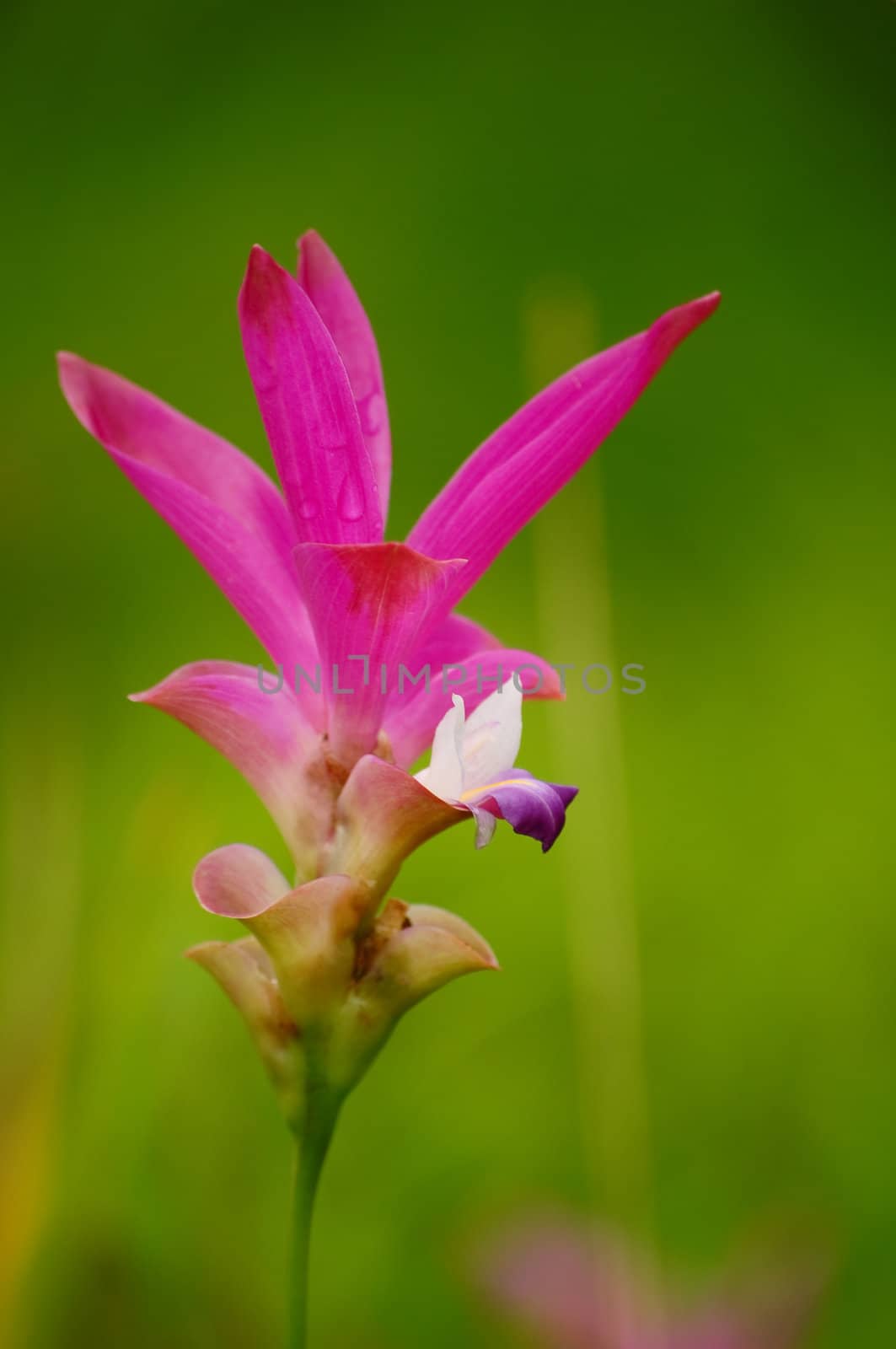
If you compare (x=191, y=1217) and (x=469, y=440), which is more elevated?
(x=469, y=440)

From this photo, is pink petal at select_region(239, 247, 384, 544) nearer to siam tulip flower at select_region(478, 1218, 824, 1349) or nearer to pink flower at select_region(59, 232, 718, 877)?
pink flower at select_region(59, 232, 718, 877)

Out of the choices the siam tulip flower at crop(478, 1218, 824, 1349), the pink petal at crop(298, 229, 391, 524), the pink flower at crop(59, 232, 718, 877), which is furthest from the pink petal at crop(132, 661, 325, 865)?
the siam tulip flower at crop(478, 1218, 824, 1349)

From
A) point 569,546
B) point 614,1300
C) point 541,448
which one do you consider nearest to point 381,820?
point 541,448

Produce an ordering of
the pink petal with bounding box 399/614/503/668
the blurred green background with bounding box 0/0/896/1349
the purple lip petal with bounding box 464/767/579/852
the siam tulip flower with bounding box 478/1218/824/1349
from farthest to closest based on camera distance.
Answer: the blurred green background with bounding box 0/0/896/1349 < the siam tulip flower with bounding box 478/1218/824/1349 < the pink petal with bounding box 399/614/503/668 < the purple lip petal with bounding box 464/767/579/852

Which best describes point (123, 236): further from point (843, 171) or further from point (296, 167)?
point (843, 171)

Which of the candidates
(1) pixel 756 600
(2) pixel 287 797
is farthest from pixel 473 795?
(1) pixel 756 600

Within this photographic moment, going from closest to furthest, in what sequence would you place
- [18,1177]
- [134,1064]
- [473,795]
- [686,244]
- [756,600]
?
[473,795] < [18,1177] < [134,1064] < [756,600] < [686,244]

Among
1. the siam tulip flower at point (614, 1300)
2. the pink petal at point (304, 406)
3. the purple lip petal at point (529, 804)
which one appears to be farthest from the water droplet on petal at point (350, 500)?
the siam tulip flower at point (614, 1300)
